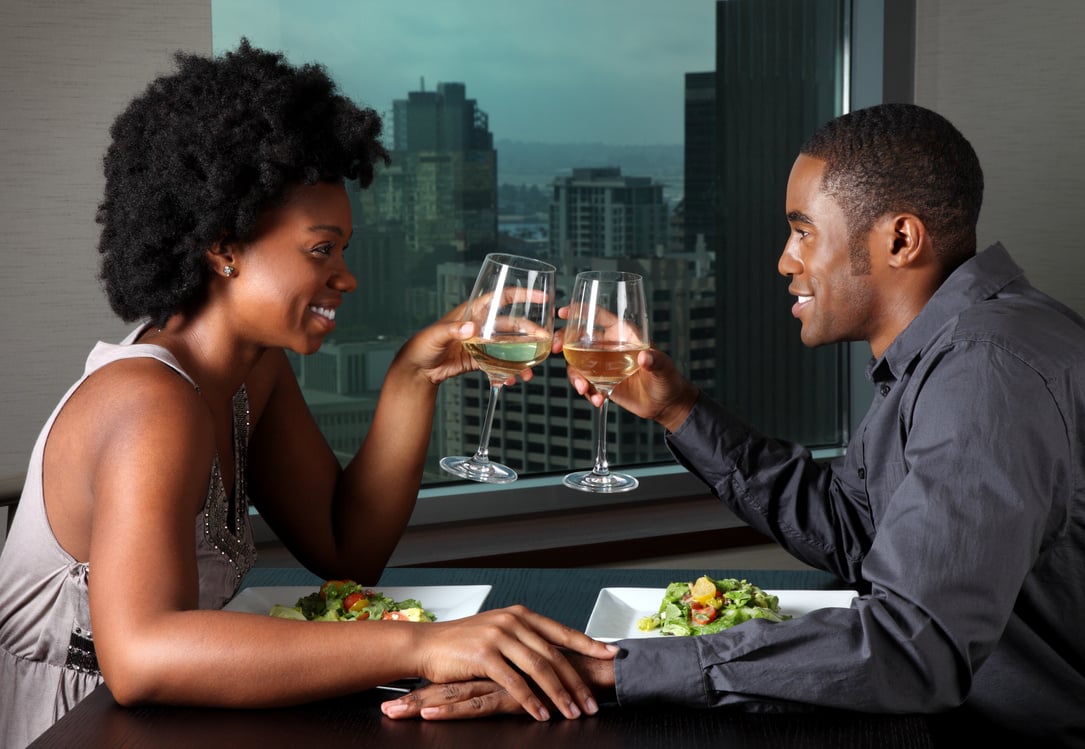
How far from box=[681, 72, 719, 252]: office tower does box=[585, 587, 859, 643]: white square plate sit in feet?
6.04

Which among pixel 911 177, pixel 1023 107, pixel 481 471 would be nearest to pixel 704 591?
pixel 481 471

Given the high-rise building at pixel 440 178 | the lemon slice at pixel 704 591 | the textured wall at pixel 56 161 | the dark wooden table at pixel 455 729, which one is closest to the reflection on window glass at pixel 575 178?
the high-rise building at pixel 440 178

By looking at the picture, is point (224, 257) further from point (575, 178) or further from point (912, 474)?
point (575, 178)

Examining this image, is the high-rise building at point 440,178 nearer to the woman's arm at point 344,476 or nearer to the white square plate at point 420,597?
the woman's arm at point 344,476

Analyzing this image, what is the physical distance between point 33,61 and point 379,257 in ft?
2.97

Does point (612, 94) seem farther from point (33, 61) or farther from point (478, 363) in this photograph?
point (478, 363)

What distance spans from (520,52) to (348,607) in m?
1.96

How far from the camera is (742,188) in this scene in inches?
128

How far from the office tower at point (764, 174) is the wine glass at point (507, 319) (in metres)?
1.81

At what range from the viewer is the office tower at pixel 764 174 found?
126 inches

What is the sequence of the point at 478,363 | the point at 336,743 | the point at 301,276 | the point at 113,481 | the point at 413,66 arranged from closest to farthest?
the point at 336,743
the point at 113,481
the point at 301,276
the point at 478,363
the point at 413,66

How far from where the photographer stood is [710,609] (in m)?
1.38

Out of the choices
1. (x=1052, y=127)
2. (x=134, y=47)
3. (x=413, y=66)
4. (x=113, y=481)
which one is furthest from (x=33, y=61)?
(x=1052, y=127)

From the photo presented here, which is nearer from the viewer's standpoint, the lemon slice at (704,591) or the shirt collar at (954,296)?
the lemon slice at (704,591)
